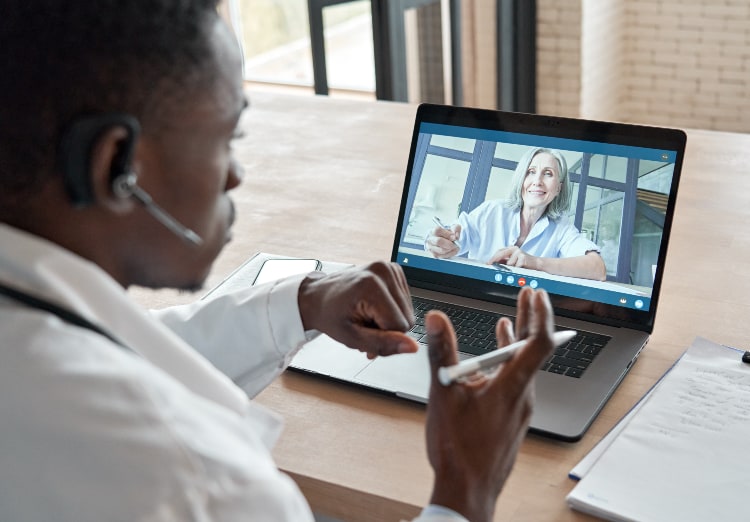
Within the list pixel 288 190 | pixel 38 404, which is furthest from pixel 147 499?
pixel 288 190

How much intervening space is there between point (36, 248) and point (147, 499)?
0.21m

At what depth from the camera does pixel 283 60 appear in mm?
5070

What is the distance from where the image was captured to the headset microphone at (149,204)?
703 mm

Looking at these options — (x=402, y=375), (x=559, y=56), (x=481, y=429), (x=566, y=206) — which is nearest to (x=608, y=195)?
(x=566, y=206)

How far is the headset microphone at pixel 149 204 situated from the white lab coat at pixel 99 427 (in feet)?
0.21

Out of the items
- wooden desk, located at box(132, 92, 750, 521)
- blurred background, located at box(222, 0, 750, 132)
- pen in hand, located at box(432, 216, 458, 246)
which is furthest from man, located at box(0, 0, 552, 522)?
blurred background, located at box(222, 0, 750, 132)

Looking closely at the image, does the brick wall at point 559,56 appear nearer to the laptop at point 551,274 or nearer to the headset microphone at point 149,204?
the laptop at point 551,274

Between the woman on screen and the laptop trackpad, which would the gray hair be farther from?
the laptop trackpad

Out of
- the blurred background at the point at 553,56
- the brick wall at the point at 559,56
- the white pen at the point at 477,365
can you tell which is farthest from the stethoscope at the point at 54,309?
the brick wall at the point at 559,56

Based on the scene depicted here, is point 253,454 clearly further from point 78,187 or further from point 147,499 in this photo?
point 78,187

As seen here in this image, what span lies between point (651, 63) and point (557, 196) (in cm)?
338

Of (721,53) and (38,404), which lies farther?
(721,53)

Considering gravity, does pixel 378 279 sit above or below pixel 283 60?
above

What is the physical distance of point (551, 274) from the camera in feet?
4.06
